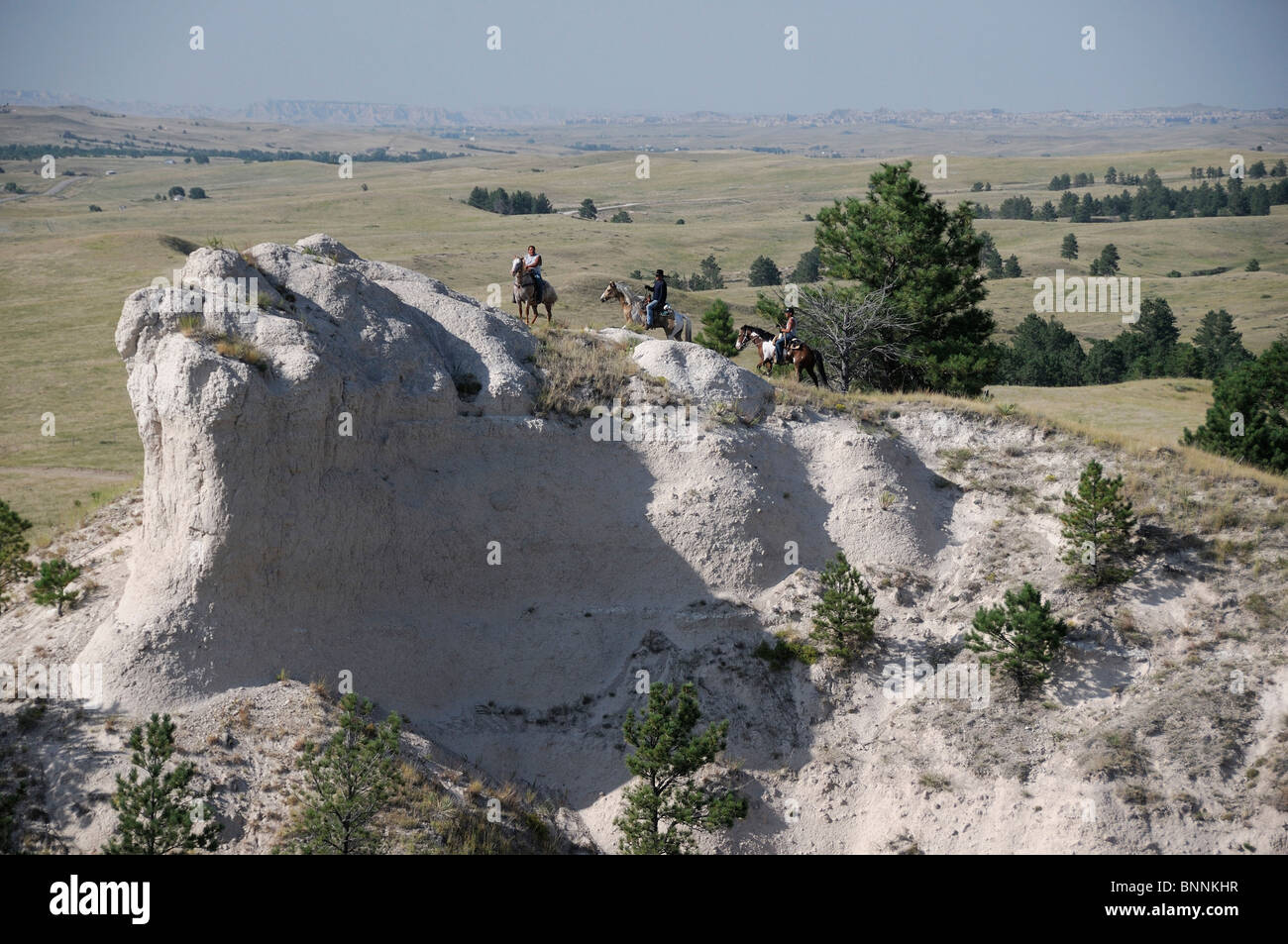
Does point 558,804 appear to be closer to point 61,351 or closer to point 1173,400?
point 1173,400

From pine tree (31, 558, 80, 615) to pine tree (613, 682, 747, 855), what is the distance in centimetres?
1130

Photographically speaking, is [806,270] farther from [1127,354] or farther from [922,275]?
[922,275]

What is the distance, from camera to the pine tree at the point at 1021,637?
20703 millimetres

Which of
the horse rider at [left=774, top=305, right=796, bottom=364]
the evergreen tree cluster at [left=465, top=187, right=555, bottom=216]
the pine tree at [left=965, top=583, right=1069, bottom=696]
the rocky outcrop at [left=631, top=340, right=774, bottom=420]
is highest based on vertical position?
the evergreen tree cluster at [left=465, top=187, right=555, bottom=216]

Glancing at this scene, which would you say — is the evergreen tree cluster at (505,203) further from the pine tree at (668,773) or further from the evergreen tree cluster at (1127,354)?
the pine tree at (668,773)

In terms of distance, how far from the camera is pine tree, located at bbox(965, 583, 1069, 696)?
20.7 meters

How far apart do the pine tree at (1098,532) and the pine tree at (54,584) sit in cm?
2100

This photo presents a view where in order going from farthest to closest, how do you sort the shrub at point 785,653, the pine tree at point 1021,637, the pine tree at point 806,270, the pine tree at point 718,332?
the pine tree at point 806,270 → the pine tree at point 718,332 → the shrub at point 785,653 → the pine tree at point 1021,637

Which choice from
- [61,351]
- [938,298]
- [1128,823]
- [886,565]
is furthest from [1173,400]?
[61,351]

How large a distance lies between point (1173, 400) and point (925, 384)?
101 feet

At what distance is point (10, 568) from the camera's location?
847 inches

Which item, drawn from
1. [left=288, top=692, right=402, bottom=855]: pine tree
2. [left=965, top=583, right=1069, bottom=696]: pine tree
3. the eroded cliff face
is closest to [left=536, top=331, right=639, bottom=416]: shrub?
the eroded cliff face

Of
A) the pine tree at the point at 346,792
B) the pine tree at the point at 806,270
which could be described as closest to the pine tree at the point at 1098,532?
the pine tree at the point at 346,792

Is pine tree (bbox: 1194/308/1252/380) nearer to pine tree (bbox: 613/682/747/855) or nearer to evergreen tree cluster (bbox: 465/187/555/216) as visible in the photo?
pine tree (bbox: 613/682/747/855)
